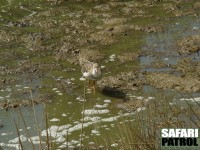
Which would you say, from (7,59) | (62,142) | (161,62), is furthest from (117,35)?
(62,142)

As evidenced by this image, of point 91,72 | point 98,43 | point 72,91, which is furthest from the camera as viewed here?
point 98,43

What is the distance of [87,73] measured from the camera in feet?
32.6

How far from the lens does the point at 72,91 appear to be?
10078 millimetres

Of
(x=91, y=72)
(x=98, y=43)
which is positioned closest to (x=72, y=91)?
(x=91, y=72)

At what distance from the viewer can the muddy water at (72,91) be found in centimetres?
845

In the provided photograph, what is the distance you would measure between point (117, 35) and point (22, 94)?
4.35 metres

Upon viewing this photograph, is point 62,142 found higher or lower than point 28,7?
lower

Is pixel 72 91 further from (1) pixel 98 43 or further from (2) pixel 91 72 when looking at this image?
(1) pixel 98 43

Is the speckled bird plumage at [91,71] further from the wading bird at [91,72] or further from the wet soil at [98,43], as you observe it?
the wet soil at [98,43]

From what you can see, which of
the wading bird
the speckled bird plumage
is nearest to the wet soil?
the wading bird

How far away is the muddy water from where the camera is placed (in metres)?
8.45

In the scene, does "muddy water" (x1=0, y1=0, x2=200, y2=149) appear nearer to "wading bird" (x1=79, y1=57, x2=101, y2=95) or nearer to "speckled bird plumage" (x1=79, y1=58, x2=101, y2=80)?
"wading bird" (x1=79, y1=57, x2=101, y2=95)

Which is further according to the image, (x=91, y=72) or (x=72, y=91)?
(x=72, y=91)

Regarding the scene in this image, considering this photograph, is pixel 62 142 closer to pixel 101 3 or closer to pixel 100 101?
pixel 100 101
